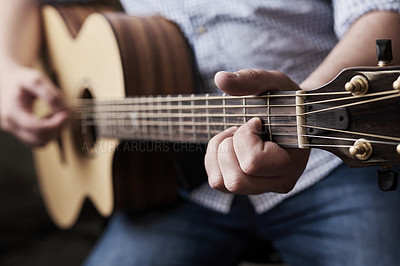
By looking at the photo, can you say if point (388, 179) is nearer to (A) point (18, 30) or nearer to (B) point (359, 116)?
(B) point (359, 116)

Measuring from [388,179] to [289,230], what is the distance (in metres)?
0.32

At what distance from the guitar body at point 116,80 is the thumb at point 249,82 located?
0.29 metres

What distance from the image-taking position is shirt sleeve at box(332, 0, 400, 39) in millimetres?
533

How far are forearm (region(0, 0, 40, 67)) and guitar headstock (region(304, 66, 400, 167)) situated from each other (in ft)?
2.32

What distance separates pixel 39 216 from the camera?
5.32 feet

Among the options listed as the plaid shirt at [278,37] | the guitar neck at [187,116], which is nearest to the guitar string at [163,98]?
the guitar neck at [187,116]

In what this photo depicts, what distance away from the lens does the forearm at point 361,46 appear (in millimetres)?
508

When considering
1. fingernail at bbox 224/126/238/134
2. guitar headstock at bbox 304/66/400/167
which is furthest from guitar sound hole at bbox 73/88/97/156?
guitar headstock at bbox 304/66/400/167

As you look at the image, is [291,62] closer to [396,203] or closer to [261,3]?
[261,3]

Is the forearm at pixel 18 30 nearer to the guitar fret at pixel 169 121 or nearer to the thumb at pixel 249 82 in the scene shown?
the guitar fret at pixel 169 121

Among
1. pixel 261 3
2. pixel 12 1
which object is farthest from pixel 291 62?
pixel 12 1

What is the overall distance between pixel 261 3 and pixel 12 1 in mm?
599

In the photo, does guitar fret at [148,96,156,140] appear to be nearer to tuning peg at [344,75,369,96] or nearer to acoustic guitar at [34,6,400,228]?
acoustic guitar at [34,6,400,228]

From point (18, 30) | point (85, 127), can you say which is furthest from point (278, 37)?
point (18, 30)
